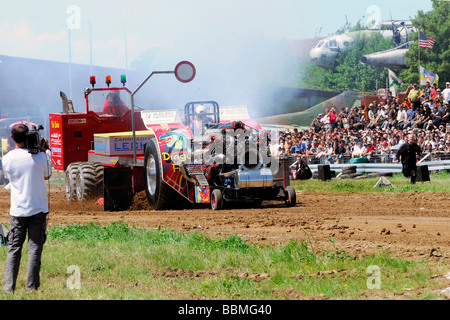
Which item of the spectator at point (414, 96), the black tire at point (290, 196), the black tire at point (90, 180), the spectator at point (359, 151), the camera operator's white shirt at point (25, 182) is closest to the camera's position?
the camera operator's white shirt at point (25, 182)

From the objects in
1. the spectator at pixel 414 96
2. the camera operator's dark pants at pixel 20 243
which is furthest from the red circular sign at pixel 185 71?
the spectator at pixel 414 96

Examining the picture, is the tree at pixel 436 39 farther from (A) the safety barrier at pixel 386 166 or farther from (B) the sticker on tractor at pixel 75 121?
(B) the sticker on tractor at pixel 75 121

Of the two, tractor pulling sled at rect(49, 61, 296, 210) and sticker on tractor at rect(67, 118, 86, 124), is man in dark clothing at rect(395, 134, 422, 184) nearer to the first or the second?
tractor pulling sled at rect(49, 61, 296, 210)

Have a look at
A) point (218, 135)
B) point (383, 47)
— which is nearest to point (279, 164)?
point (218, 135)

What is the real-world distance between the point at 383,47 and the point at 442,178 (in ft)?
177

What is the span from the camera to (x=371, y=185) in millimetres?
18859

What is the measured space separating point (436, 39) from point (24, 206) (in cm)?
5522

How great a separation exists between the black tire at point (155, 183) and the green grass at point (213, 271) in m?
4.08

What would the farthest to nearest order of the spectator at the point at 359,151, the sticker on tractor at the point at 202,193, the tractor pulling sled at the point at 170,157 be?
the spectator at the point at 359,151 → the sticker on tractor at the point at 202,193 → the tractor pulling sled at the point at 170,157

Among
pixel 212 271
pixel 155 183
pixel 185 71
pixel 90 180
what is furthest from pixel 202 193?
pixel 212 271

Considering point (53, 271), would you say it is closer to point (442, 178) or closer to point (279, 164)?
point (279, 164)

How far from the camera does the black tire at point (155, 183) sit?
45.9 ft

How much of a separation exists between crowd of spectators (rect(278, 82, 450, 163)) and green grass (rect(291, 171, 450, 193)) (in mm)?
1852

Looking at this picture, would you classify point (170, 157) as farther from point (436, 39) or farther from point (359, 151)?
point (436, 39)
